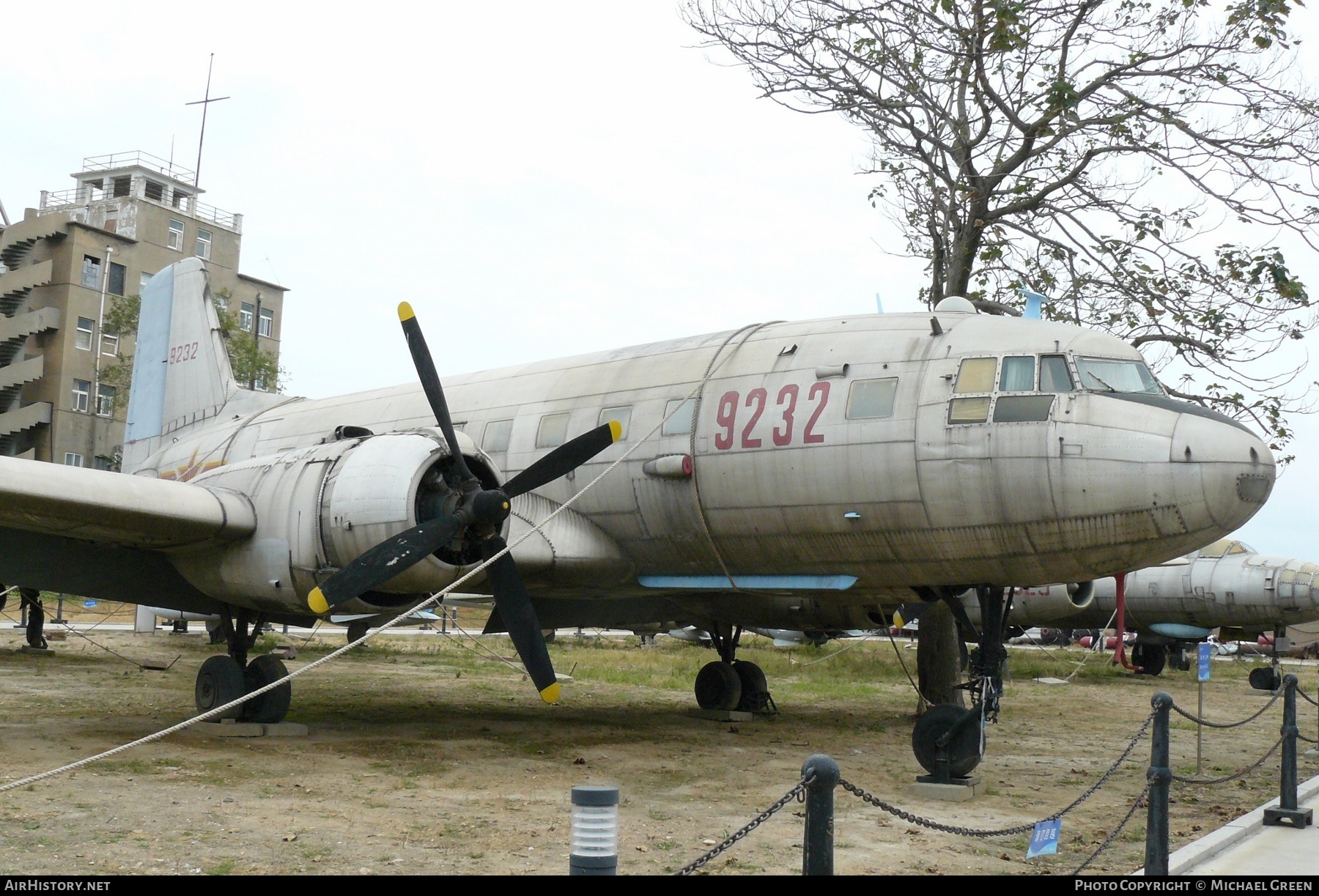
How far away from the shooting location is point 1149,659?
30172 mm

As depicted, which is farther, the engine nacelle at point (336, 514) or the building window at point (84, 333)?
the building window at point (84, 333)

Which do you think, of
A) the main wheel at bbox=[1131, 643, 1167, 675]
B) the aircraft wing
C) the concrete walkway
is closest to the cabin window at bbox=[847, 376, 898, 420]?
the concrete walkway

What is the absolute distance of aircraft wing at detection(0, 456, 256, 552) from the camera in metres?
10.5

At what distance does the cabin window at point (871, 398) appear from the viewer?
11.1 m

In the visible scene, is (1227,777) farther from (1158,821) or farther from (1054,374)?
(1158,821)

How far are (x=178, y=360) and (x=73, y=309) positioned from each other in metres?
39.4

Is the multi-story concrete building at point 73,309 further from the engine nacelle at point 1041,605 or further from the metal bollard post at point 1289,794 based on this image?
the metal bollard post at point 1289,794

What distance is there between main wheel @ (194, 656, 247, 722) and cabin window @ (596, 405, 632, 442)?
487 centimetres

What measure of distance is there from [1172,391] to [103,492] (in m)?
12.8

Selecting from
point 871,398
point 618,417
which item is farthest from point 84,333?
point 871,398

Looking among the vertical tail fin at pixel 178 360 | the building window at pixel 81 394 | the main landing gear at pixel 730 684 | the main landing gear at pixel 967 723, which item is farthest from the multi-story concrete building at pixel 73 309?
the main landing gear at pixel 967 723

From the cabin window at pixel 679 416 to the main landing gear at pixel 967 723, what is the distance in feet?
11.9

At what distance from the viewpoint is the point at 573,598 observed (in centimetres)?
1473
